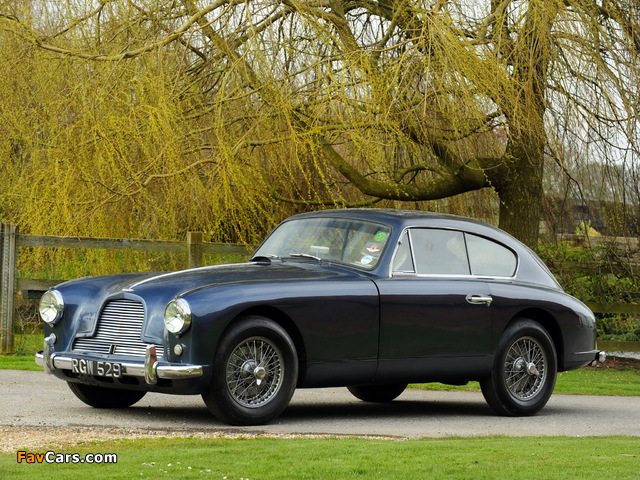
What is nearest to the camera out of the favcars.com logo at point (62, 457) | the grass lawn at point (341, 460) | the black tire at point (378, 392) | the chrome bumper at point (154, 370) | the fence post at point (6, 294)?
the grass lawn at point (341, 460)

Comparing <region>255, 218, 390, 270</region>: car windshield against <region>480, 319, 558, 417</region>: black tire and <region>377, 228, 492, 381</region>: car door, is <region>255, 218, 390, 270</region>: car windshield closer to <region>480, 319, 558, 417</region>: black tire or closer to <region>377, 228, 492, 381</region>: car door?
<region>377, 228, 492, 381</region>: car door

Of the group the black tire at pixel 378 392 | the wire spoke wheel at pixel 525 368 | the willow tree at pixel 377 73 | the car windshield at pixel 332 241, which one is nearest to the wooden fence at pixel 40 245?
the willow tree at pixel 377 73

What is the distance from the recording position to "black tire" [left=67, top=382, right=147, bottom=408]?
9328mm

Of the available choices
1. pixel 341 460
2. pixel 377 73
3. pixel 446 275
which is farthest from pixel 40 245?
pixel 341 460

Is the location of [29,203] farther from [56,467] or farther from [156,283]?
[56,467]

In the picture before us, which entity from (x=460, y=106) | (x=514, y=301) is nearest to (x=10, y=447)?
(x=514, y=301)

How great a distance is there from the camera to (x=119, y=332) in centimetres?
849

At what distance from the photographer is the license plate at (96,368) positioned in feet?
27.1

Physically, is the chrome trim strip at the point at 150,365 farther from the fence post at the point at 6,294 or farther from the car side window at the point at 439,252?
the fence post at the point at 6,294

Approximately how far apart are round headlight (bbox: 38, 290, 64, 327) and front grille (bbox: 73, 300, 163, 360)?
38 cm

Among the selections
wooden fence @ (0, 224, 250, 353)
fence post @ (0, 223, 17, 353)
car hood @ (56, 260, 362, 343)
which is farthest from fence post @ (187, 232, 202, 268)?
car hood @ (56, 260, 362, 343)

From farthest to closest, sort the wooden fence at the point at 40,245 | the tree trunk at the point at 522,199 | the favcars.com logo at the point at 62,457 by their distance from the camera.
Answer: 1. the tree trunk at the point at 522,199
2. the wooden fence at the point at 40,245
3. the favcars.com logo at the point at 62,457

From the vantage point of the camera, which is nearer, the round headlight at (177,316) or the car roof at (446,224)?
the round headlight at (177,316)

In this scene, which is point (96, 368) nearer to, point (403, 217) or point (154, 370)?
point (154, 370)
